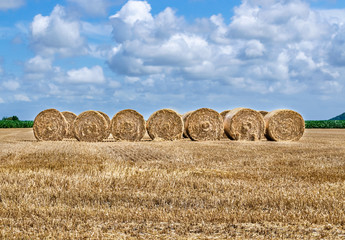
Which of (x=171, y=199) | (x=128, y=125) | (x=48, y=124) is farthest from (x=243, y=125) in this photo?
(x=171, y=199)

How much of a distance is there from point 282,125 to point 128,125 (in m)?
6.64

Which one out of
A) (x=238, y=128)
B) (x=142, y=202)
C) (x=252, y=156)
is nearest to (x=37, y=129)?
(x=238, y=128)

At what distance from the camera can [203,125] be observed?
17.6m

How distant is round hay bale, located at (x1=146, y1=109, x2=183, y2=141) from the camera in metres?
17.3

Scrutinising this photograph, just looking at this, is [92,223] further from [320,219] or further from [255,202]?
[320,219]

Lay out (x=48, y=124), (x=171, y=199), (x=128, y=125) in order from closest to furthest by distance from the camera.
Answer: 1. (x=171, y=199)
2. (x=128, y=125)
3. (x=48, y=124)

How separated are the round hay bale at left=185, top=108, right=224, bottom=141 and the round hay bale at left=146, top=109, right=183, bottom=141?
0.55 meters

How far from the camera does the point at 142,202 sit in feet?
19.1

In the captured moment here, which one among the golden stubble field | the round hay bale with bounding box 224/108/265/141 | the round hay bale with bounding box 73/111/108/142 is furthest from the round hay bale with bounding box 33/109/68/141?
the golden stubble field

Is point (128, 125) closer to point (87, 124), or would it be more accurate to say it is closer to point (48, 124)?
point (87, 124)

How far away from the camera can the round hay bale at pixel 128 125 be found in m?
17.1

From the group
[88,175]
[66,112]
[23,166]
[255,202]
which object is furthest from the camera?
[66,112]

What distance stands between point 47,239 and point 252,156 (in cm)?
803

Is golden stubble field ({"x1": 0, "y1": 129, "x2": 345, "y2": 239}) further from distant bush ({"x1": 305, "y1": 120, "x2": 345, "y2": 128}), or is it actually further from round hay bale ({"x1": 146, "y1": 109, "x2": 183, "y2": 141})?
distant bush ({"x1": 305, "y1": 120, "x2": 345, "y2": 128})
